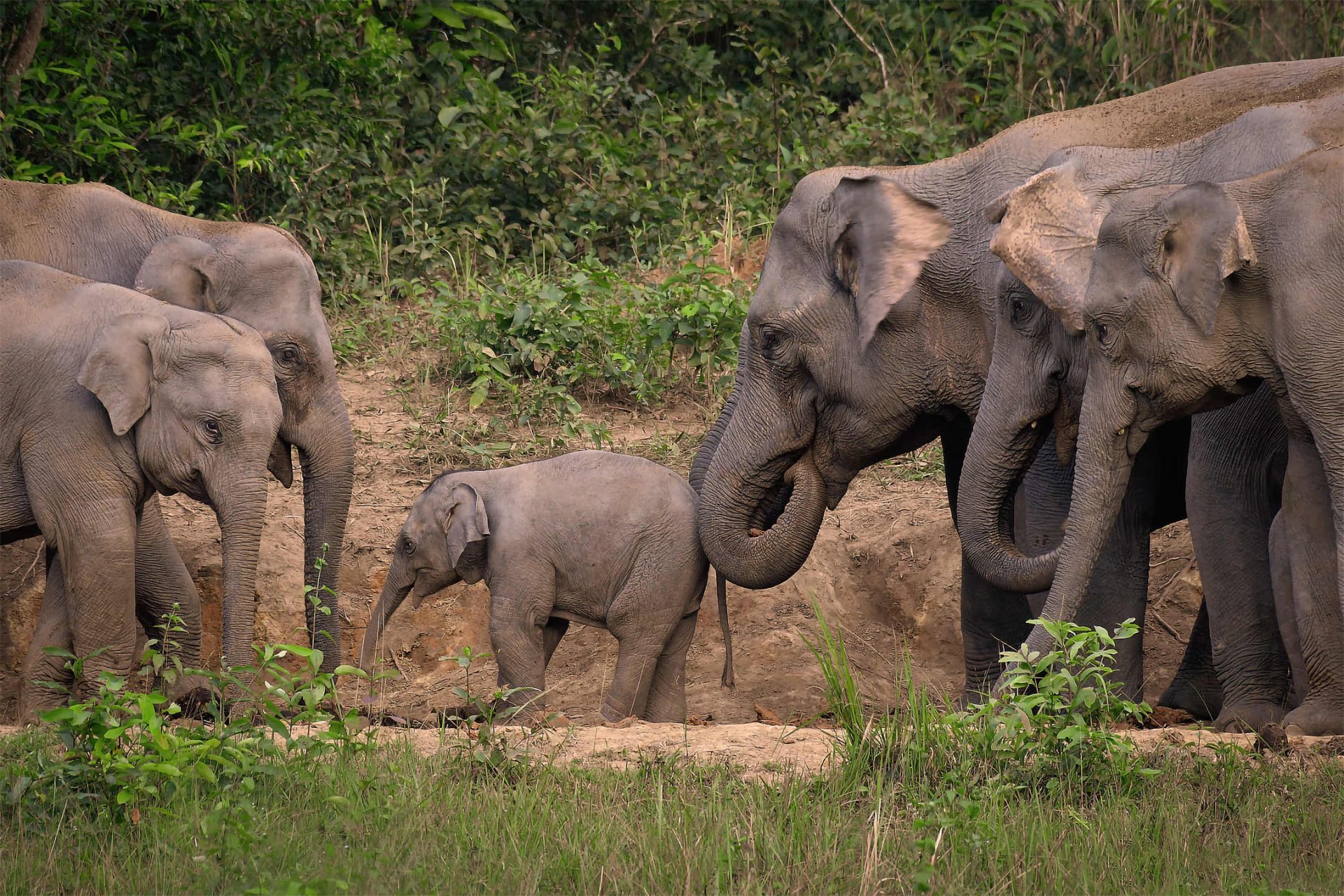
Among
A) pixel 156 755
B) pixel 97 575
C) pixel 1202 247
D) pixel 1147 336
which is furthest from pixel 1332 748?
pixel 97 575

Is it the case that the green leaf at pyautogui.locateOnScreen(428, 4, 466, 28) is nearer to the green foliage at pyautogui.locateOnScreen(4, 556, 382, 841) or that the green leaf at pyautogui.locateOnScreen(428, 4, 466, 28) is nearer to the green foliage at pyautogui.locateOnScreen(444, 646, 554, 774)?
the green foliage at pyautogui.locateOnScreen(444, 646, 554, 774)

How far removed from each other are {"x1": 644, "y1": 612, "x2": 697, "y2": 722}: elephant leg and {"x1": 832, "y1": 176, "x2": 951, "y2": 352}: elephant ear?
1.41 meters

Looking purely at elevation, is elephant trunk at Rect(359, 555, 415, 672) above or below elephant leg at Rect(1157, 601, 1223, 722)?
below

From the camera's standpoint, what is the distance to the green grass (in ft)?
14.0

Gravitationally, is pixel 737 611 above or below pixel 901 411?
below

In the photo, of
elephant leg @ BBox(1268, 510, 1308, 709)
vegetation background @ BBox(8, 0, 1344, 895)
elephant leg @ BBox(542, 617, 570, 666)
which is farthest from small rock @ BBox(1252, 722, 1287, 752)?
elephant leg @ BBox(542, 617, 570, 666)

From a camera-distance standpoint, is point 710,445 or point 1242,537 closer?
point 1242,537

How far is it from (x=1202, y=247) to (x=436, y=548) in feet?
10.2

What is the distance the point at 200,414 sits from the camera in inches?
245

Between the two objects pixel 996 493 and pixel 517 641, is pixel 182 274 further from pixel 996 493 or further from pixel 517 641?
pixel 996 493

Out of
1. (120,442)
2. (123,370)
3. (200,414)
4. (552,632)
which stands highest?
(123,370)

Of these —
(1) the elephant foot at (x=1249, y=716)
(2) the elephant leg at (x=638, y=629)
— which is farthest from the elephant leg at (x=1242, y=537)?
(2) the elephant leg at (x=638, y=629)

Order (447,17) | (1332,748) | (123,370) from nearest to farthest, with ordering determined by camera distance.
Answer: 1. (1332,748)
2. (123,370)
3. (447,17)

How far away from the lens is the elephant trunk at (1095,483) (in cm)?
540
